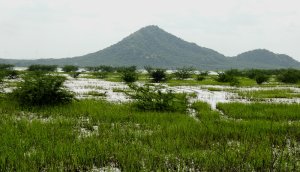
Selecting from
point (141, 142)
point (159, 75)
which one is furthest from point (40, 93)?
point (159, 75)

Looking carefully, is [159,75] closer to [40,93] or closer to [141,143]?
[40,93]

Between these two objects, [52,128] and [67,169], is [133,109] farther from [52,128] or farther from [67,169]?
[67,169]

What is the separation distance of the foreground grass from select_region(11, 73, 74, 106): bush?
1.53 meters

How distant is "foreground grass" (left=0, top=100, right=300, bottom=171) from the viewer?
650 cm

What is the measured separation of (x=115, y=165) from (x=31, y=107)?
8101mm

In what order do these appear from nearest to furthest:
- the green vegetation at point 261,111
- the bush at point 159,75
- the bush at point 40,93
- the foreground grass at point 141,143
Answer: the foreground grass at point 141,143 → the green vegetation at point 261,111 → the bush at point 40,93 → the bush at point 159,75

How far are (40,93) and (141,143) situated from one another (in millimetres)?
7249

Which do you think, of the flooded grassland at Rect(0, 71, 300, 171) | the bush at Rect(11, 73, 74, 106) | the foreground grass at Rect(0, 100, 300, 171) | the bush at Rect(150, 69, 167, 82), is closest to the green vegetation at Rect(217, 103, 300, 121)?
the flooded grassland at Rect(0, 71, 300, 171)

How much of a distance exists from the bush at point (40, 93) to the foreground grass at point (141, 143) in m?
1.53

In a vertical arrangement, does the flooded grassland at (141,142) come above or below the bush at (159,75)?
below

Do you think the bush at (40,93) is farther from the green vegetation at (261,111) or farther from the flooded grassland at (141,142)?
the green vegetation at (261,111)

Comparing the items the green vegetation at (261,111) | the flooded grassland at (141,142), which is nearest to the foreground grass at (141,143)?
the flooded grassland at (141,142)

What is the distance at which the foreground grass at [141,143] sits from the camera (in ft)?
21.3

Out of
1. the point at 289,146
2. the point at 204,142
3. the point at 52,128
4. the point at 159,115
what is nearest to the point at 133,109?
the point at 159,115
